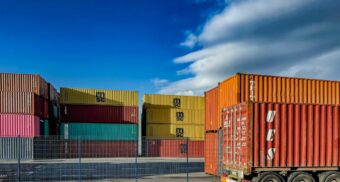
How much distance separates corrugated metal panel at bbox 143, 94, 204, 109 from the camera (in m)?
43.1

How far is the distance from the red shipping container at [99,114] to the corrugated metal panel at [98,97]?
23.5 inches

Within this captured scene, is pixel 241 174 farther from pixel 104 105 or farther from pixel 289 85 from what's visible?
pixel 104 105

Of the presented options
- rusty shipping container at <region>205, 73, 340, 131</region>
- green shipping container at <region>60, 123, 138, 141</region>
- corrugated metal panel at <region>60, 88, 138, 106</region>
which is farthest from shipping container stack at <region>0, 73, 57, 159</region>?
rusty shipping container at <region>205, 73, 340, 131</region>

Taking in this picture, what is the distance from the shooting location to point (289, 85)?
1590 centimetres

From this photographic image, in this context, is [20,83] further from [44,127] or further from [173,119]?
[173,119]

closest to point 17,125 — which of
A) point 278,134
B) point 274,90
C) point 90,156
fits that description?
point 90,156

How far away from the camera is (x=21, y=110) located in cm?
3391

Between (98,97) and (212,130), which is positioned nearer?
(212,130)

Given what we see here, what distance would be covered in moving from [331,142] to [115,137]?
32.4m

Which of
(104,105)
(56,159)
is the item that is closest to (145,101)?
(104,105)

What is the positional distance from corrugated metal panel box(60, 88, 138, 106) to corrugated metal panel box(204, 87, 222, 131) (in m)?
26.9

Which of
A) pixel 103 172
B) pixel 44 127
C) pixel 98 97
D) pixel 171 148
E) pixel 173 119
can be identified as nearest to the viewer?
pixel 103 172

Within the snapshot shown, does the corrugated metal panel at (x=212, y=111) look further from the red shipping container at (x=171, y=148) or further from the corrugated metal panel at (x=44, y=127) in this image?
the corrugated metal panel at (x=44, y=127)

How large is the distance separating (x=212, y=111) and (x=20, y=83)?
28.1 meters
